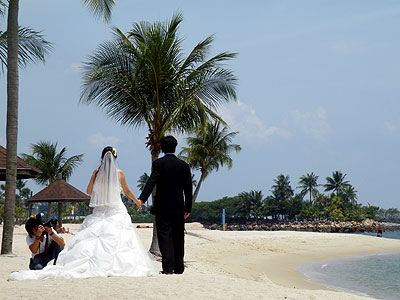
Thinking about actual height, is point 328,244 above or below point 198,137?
below

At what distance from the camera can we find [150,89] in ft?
55.1

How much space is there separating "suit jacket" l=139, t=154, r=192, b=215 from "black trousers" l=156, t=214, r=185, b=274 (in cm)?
13

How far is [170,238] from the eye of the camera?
7.77m

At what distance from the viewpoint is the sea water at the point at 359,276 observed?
722 inches

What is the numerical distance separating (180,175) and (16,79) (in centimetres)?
862

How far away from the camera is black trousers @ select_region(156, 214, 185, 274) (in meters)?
7.71

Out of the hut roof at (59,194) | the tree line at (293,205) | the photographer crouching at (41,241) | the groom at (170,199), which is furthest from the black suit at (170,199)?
the tree line at (293,205)

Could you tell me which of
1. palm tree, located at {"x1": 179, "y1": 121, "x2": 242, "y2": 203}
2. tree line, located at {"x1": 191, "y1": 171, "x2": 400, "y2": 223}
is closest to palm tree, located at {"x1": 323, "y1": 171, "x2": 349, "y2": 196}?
tree line, located at {"x1": 191, "y1": 171, "x2": 400, "y2": 223}

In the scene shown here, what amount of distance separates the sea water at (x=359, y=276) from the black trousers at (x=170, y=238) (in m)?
11.2

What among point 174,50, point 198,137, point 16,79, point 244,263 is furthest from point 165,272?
point 198,137

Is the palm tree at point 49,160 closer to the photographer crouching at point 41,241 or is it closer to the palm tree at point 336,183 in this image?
the photographer crouching at point 41,241

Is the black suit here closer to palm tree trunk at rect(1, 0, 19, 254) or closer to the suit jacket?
the suit jacket

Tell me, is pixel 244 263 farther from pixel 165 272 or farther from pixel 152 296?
pixel 152 296

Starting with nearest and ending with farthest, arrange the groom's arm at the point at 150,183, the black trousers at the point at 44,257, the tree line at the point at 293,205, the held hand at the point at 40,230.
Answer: the groom's arm at the point at 150,183, the held hand at the point at 40,230, the black trousers at the point at 44,257, the tree line at the point at 293,205
